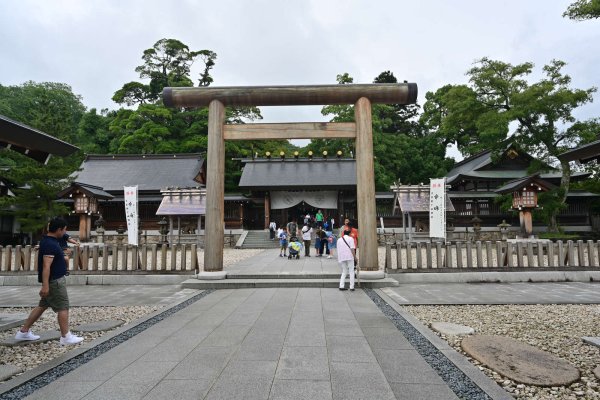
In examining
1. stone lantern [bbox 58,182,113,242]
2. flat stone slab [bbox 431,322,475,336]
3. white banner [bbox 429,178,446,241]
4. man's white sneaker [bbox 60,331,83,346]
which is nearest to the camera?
man's white sneaker [bbox 60,331,83,346]

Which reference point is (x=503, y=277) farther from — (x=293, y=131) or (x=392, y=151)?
(x=392, y=151)

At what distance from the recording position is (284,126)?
9.28 meters

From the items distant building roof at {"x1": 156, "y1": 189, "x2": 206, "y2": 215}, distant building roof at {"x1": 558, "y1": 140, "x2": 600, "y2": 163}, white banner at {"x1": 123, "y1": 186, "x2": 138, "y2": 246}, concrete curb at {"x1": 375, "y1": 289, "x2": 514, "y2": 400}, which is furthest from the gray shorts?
distant building roof at {"x1": 156, "y1": 189, "x2": 206, "y2": 215}

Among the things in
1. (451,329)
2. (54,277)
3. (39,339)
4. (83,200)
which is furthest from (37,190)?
(451,329)

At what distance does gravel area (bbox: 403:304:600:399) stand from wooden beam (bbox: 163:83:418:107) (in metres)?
5.50

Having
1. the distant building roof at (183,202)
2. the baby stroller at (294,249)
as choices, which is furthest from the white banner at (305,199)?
the baby stroller at (294,249)

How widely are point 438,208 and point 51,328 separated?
1505cm

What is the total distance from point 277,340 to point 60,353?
8.67 feet

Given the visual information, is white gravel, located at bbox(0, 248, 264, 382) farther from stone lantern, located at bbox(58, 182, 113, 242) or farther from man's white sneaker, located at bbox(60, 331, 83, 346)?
stone lantern, located at bbox(58, 182, 113, 242)

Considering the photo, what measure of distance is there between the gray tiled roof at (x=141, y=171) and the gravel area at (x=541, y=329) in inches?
969

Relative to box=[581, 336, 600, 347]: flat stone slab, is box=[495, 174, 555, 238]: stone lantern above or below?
above

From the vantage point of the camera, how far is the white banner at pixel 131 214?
53.6 feet

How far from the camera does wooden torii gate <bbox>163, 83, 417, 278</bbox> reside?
888 cm

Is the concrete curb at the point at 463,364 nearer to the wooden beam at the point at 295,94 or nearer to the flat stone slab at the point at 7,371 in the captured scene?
the flat stone slab at the point at 7,371
